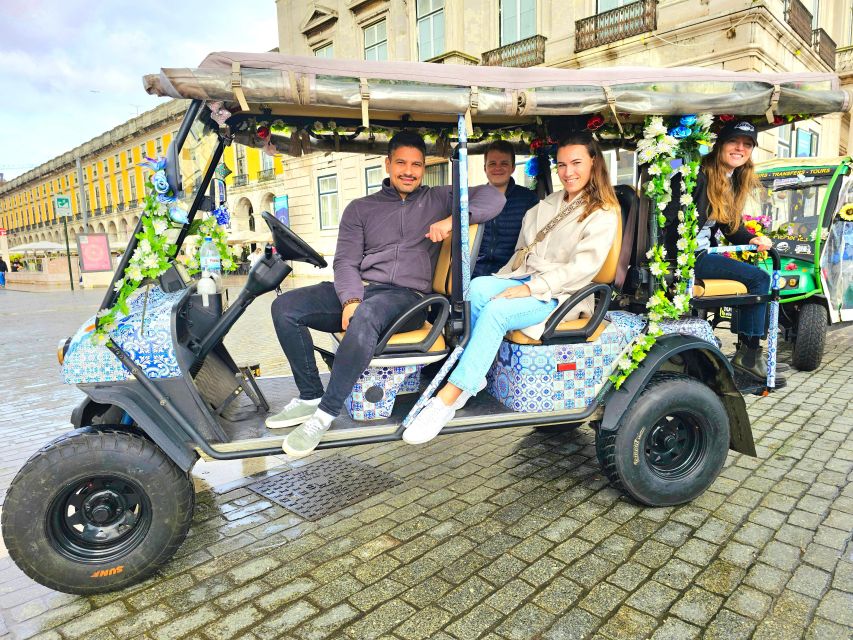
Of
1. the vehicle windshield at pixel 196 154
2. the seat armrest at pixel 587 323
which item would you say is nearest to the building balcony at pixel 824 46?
the seat armrest at pixel 587 323

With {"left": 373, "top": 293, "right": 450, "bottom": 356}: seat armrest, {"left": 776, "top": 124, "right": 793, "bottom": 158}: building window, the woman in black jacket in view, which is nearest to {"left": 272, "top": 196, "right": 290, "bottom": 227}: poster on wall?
{"left": 776, "top": 124, "right": 793, "bottom": 158}: building window

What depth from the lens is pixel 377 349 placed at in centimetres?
290

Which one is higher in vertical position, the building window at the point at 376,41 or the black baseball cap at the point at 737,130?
the building window at the point at 376,41

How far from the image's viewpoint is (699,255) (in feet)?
13.0

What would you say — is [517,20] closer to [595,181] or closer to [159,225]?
[595,181]

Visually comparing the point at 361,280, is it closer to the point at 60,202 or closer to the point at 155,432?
the point at 155,432

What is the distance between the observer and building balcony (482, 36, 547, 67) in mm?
15039

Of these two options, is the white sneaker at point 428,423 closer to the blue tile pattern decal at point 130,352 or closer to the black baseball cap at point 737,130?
the blue tile pattern decal at point 130,352

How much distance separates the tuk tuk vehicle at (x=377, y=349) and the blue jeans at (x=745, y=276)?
2.70 ft

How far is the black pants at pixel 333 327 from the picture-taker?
2.81 metres

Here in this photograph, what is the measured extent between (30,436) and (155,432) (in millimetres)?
3079

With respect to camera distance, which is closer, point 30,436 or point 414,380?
point 414,380

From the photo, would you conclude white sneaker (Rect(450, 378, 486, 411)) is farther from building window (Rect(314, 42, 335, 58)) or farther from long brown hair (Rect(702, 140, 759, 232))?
building window (Rect(314, 42, 335, 58))

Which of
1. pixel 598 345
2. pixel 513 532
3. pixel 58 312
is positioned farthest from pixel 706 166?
pixel 58 312
